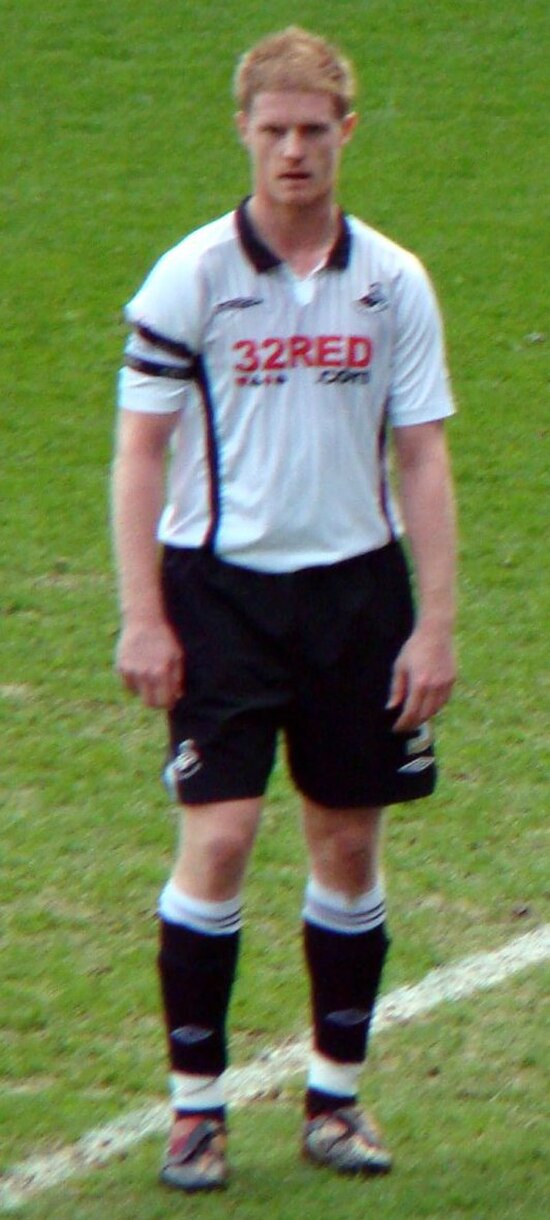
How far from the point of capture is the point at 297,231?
359 cm

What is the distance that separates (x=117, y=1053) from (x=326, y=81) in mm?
2081

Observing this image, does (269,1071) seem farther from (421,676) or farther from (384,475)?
(384,475)

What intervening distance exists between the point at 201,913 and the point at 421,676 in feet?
1.91

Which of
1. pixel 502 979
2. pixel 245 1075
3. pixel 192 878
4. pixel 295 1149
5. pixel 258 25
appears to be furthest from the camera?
pixel 258 25

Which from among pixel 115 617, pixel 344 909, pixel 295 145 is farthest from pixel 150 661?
pixel 115 617

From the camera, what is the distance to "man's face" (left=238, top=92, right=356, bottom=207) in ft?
11.5

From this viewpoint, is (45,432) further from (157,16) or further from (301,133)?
(157,16)

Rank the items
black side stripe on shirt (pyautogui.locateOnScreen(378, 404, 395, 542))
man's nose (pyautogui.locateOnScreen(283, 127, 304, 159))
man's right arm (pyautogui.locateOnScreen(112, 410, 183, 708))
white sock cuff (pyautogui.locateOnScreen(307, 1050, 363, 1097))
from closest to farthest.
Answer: man's nose (pyautogui.locateOnScreen(283, 127, 304, 159)), man's right arm (pyautogui.locateOnScreen(112, 410, 183, 708)), black side stripe on shirt (pyautogui.locateOnScreen(378, 404, 395, 542)), white sock cuff (pyautogui.locateOnScreen(307, 1050, 363, 1097))

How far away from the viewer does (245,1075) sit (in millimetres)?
4340

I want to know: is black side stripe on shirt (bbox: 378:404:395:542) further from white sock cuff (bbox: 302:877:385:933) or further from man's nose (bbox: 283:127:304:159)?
white sock cuff (bbox: 302:877:385:933)

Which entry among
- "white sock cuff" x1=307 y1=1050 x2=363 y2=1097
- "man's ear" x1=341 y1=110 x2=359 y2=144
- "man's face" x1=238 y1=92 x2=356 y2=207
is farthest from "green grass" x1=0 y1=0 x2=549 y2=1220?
"man's ear" x1=341 y1=110 x2=359 y2=144

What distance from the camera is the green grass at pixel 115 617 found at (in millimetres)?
4234

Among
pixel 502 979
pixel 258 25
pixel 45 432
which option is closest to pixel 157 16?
pixel 258 25

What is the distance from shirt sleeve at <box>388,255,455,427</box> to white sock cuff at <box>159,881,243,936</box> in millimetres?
922
